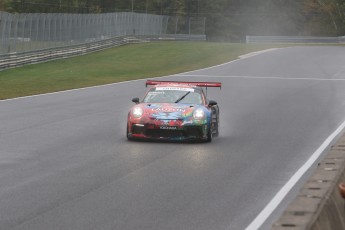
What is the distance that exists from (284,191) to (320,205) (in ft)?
16.0

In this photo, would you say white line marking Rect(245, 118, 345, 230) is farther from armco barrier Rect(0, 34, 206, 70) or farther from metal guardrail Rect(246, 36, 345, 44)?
metal guardrail Rect(246, 36, 345, 44)

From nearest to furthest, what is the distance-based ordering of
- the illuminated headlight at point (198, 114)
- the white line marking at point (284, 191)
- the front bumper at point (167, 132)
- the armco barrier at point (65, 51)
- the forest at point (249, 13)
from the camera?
the white line marking at point (284, 191) → the front bumper at point (167, 132) → the illuminated headlight at point (198, 114) → the armco barrier at point (65, 51) → the forest at point (249, 13)

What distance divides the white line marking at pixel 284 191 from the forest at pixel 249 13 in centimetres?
10440

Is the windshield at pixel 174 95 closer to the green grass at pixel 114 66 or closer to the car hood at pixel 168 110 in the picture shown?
the car hood at pixel 168 110

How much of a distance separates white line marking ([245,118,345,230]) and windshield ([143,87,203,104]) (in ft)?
9.53

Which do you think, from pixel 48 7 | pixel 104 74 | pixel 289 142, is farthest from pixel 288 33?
pixel 289 142

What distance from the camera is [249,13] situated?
13600cm

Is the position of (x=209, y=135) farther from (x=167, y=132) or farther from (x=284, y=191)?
(x=284, y=191)

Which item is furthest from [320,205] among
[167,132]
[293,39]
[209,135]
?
[293,39]

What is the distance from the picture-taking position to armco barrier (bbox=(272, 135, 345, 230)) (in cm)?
655

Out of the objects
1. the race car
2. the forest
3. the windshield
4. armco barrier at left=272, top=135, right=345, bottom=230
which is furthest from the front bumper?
the forest

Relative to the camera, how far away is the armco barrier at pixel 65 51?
49188 mm


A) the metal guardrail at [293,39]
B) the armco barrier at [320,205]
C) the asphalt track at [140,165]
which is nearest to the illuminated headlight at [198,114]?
the asphalt track at [140,165]

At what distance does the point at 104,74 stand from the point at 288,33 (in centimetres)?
9239
